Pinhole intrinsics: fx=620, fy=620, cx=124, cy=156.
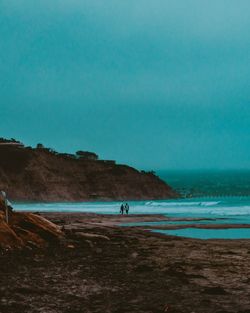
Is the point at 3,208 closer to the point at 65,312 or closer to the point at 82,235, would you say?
the point at 82,235

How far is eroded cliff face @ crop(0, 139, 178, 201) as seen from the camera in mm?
102938

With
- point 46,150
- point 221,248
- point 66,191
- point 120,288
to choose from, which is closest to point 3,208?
point 221,248

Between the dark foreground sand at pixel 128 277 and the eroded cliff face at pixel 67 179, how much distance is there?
70.6m

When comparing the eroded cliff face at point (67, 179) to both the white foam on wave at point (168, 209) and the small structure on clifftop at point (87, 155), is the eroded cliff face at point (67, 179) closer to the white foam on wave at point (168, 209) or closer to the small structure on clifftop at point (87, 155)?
the small structure on clifftop at point (87, 155)

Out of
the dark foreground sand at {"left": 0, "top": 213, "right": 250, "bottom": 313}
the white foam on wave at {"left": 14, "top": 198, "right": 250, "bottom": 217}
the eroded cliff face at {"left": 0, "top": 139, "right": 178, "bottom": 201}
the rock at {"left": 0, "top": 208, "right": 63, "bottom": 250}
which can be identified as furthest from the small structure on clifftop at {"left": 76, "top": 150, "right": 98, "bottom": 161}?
the dark foreground sand at {"left": 0, "top": 213, "right": 250, "bottom": 313}

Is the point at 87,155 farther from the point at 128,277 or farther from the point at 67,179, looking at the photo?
the point at 128,277

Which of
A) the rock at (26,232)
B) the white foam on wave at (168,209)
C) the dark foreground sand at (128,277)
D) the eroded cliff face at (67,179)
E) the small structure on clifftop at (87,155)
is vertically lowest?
the dark foreground sand at (128,277)

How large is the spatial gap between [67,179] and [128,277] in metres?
85.9

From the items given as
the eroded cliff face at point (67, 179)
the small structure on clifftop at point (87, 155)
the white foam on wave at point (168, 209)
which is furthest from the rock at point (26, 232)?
the small structure on clifftop at point (87, 155)

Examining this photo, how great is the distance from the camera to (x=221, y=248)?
30719 millimetres

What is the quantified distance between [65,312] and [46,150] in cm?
10424

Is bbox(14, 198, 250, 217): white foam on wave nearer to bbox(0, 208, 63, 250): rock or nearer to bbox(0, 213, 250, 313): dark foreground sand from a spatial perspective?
bbox(0, 208, 63, 250): rock

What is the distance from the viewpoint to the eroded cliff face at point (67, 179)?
102938 mm

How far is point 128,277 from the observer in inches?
888
